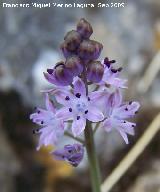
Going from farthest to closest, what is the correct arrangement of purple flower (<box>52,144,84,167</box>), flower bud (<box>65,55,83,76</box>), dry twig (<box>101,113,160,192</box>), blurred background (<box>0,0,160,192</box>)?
blurred background (<box>0,0,160,192</box>), dry twig (<box>101,113,160,192</box>), purple flower (<box>52,144,84,167</box>), flower bud (<box>65,55,83,76</box>)

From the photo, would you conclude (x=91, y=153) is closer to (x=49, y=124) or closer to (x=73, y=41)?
(x=49, y=124)

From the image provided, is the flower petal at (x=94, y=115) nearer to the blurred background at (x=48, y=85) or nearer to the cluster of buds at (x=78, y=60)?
the cluster of buds at (x=78, y=60)

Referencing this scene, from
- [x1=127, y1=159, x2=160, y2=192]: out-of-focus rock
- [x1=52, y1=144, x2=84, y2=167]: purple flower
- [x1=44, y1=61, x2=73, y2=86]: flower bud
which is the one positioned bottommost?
[x1=127, y1=159, x2=160, y2=192]: out-of-focus rock

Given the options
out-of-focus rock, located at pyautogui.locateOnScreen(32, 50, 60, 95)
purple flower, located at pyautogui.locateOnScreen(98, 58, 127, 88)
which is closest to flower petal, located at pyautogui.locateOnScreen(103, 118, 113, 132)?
purple flower, located at pyautogui.locateOnScreen(98, 58, 127, 88)

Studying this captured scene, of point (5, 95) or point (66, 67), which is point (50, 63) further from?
point (66, 67)

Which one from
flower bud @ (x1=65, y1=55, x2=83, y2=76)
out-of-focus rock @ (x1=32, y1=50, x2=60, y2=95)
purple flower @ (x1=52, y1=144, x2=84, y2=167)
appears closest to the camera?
flower bud @ (x1=65, y1=55, x2=83, y2=76)

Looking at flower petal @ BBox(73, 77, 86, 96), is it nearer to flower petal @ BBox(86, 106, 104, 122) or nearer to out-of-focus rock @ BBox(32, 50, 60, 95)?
flower petal @ BBox(86, 106, 104, 122)

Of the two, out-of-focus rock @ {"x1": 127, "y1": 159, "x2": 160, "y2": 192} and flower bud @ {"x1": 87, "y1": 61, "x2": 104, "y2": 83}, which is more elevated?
flower bud @ {"x1": 87, "y1": 61, "x2": 104, "y2": 83}
